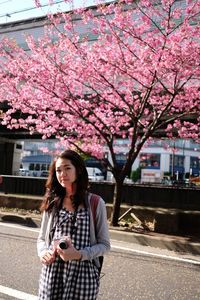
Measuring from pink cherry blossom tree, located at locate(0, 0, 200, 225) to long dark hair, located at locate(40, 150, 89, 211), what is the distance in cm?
692

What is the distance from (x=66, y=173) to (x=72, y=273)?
2.28 ft

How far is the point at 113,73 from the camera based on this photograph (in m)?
10.8

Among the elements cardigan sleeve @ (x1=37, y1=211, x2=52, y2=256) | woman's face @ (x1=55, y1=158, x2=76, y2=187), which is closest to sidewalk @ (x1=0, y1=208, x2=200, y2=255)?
cardigan sleeve @ (x1=37, y1=211, x2=52, y2=256)

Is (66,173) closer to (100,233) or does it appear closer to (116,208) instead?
(100,233)

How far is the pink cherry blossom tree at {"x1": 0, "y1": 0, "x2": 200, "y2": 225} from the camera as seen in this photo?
9430mm

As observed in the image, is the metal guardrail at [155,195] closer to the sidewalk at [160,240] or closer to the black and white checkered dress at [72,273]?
the sidewalk at [160,240]

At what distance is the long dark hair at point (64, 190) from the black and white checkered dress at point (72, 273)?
0.40ft

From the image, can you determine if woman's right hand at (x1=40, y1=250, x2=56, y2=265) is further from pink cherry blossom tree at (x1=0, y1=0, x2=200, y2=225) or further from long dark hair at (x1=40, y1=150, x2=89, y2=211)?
pink cherry blossom tree at (x1=0, y1=0, x2=200, y2=225)

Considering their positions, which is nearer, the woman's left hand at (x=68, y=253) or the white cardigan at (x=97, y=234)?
the woman's left hand at (x=68, y=253)

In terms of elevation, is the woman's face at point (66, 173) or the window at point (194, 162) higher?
the window at point (194, 162)

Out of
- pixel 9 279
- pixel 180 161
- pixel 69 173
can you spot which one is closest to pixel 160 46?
pixel 9 279

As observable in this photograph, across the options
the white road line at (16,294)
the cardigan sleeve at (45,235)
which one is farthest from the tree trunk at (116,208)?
the cardigan sleeve at (45,235)

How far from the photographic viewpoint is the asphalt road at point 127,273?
486 cm

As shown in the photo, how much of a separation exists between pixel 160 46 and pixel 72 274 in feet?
26.2
